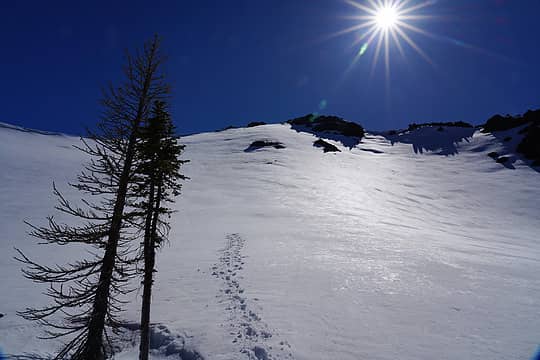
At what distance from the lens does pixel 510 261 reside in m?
16.5

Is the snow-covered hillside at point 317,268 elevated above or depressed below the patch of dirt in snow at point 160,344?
above

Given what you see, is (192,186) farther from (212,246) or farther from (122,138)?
(122,138)

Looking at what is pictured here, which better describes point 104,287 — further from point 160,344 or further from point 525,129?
point 525,129

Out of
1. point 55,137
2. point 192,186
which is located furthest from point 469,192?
point 55,137

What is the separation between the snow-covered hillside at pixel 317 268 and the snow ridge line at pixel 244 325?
0.05 m

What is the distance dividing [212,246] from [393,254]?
37.5ft

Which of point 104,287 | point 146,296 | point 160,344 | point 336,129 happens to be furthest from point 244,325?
point 336,129

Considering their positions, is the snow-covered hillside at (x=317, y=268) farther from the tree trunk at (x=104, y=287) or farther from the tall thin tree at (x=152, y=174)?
the tall thin tree at (x=152, y=174)

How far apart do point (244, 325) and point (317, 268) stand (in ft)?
18.6

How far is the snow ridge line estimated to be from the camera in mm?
7988

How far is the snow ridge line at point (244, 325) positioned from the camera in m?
7.99

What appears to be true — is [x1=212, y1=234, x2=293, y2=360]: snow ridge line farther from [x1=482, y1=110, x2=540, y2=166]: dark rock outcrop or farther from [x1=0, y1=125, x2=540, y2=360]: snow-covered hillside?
[x1=482, y1=110, x2=540, y2=166]: dark rock outcrop

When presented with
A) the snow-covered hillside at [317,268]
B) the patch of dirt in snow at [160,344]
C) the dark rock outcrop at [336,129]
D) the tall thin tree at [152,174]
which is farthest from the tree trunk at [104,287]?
the dark rock outcrop at [336,129]

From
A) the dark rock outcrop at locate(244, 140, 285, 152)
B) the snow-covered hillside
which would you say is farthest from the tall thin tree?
the dark rock outcrop at locate(244, 140, 285, 152)
